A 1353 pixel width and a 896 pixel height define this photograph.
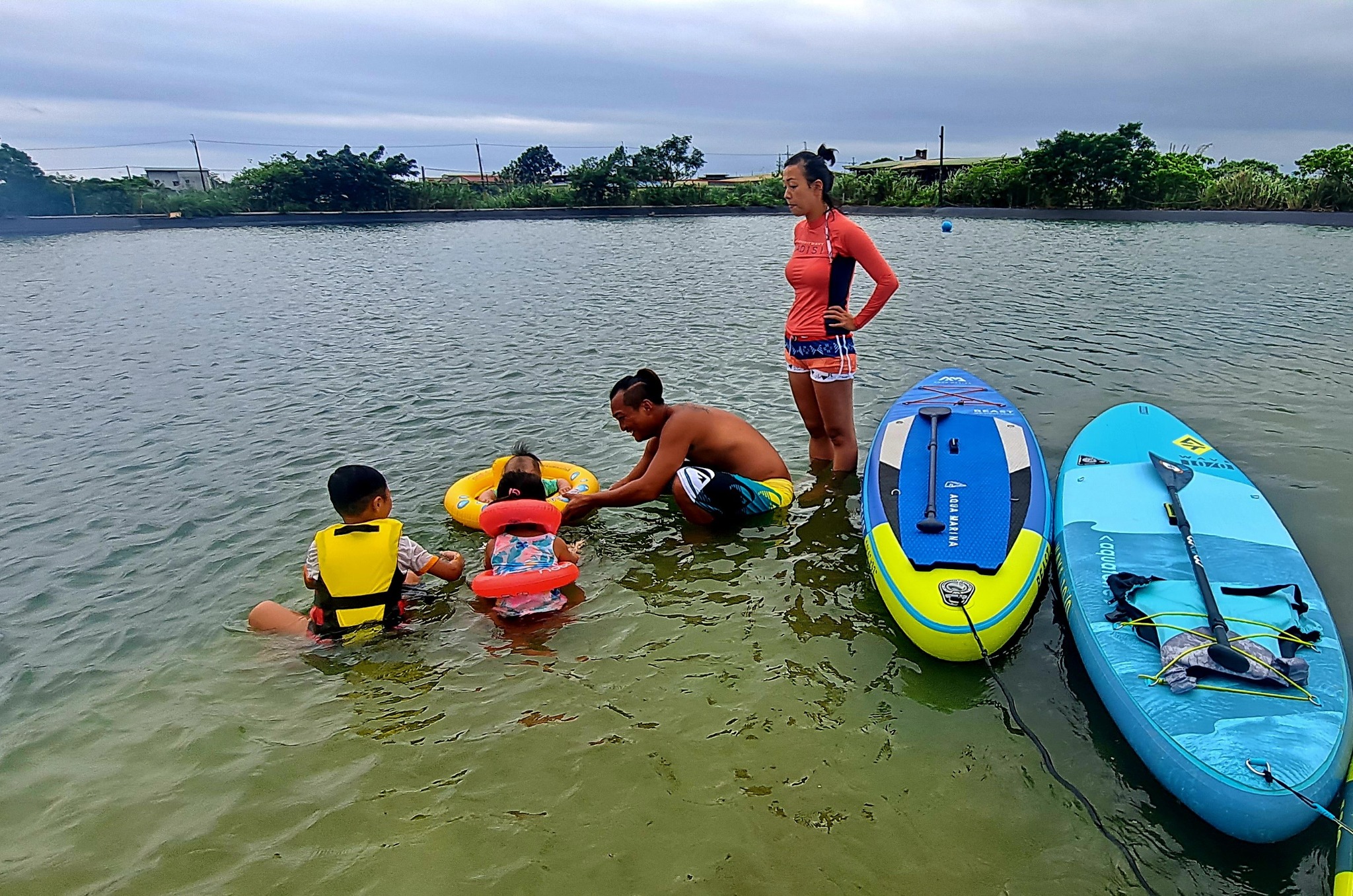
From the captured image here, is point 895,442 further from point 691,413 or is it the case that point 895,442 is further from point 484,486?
point 484,486

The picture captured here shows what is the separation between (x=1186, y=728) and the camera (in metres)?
2.76

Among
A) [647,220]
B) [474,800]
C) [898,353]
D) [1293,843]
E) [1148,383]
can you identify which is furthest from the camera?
[647,220]

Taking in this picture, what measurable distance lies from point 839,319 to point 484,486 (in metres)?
2.80

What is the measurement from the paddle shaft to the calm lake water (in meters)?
0.60

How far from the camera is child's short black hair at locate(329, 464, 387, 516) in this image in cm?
382

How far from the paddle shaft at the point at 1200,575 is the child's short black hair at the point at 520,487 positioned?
3.24 m

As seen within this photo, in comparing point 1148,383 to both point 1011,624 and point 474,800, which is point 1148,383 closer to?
point 1011,624

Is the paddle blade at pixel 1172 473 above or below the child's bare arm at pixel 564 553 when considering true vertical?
above

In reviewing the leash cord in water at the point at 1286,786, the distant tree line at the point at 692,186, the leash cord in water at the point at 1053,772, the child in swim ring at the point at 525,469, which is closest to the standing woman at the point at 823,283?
the child in swim ring at the point at 525,469

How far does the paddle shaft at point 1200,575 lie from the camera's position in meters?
3.14

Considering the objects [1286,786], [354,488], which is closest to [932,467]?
[1286,786]

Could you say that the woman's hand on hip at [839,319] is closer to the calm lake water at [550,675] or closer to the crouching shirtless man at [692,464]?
the crouching shirtless man at [692,464]

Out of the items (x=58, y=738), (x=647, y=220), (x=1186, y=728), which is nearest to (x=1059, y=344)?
(x=1186, y=728)

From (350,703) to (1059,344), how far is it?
10.1 m
